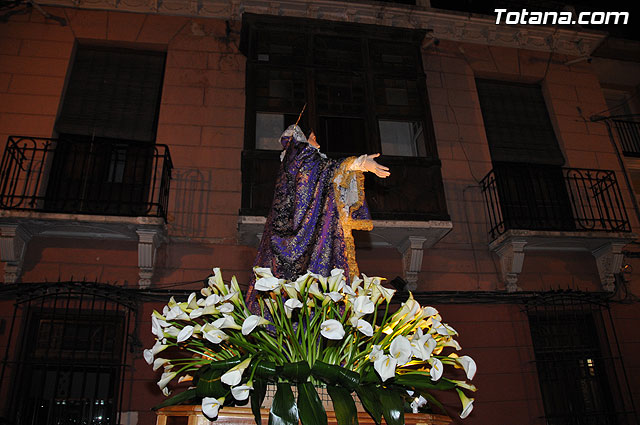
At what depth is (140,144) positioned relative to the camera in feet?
19.5

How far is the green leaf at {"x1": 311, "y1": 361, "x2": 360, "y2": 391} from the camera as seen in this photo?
156 cm

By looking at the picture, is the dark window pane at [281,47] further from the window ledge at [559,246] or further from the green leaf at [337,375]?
the green leaf at [337,375]

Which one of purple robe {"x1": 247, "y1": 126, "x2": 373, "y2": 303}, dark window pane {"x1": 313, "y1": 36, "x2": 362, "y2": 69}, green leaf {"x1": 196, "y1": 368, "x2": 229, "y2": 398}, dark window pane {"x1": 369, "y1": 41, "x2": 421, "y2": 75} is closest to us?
green leaf {"x1": 196, "y1": 368, "x2": 229, "y2": 398}

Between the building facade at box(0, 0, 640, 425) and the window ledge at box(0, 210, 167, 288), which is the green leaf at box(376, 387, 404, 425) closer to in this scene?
the building facade at box(0, 0, 640, 425)

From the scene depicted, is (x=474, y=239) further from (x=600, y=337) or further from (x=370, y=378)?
(x=370, y=378)

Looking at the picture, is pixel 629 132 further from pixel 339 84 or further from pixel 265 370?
pixel 265 370

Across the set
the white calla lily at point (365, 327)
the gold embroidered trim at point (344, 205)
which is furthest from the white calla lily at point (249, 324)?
the gold embroidered trim at point (344, 205)

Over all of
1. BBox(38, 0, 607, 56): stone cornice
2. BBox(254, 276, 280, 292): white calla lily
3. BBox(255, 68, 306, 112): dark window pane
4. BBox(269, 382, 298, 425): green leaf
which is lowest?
BBox(269, 382, 298, 425): green leaf

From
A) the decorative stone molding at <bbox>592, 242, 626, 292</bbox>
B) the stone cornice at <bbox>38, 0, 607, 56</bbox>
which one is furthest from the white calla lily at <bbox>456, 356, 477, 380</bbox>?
the stone cornice at <bbox>38, 0, 607, 56</bbox>

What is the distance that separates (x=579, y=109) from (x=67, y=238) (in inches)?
298

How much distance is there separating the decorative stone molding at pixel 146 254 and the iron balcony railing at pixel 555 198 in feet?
13.8

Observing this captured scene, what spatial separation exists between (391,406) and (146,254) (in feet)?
15.6

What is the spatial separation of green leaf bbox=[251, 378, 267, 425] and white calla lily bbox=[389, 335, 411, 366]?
424 mm

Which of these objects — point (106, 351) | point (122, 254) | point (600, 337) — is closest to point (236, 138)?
point (122, 254)
